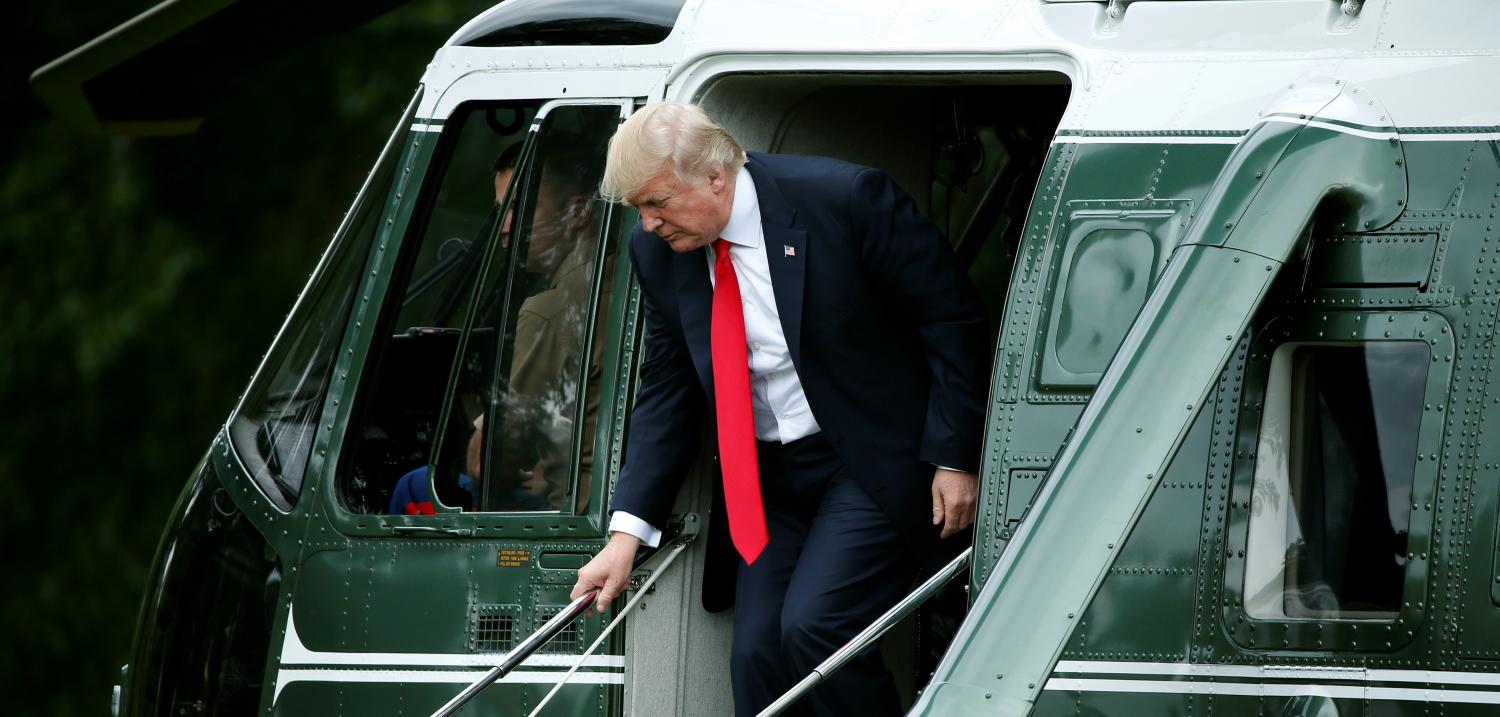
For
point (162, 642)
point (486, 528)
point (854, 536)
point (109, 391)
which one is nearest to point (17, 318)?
point (109, 391)

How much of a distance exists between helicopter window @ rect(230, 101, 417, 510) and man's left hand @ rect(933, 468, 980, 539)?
5.78ft

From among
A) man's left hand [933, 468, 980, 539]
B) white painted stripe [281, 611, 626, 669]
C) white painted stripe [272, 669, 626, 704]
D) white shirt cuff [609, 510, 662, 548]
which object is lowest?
white painted stripe [272, 669, 626, 704]

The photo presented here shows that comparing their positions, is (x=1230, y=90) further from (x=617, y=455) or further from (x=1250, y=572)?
(x=617, y=455)

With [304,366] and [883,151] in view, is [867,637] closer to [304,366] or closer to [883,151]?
[883,151]

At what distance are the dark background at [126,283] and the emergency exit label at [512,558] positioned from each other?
5.85m

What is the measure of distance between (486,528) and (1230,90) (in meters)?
2.09

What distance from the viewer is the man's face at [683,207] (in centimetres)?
398

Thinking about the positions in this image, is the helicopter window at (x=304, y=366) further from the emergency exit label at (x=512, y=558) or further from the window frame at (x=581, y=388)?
the emergency exit label at (x=512, y=558)

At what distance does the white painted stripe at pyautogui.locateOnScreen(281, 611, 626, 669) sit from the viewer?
4477mm

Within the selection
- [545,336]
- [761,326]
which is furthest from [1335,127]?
[545,336]

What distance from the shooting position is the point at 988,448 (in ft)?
13.1

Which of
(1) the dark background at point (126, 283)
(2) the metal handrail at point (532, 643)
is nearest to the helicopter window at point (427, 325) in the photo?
(2) the metal handrail at point (532, 643)

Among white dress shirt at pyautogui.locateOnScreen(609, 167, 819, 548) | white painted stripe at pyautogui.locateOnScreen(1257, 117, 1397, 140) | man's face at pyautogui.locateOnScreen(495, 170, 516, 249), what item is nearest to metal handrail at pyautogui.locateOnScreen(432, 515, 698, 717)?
white dress shirt at pyautogui.locateOnScreen(609, 167, 819, 548)

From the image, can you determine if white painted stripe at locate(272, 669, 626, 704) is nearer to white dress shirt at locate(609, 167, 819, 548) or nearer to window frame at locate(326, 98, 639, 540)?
window frame at locate(326, 98, 639, 540)
